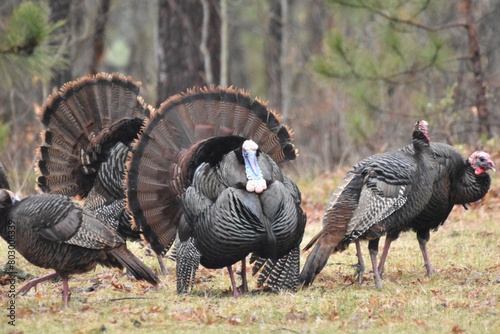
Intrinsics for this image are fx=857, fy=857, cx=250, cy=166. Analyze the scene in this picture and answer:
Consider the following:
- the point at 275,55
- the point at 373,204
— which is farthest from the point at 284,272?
the point at 275,55

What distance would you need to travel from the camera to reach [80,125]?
29.5ft

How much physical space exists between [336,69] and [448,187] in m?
5.44

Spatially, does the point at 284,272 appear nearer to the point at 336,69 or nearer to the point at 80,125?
the point at 80,125

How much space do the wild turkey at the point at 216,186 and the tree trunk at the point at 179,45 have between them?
23.2ft

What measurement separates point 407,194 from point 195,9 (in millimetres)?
8369

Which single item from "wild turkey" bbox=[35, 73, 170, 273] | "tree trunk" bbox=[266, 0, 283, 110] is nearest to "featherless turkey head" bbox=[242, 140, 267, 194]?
"wild turkey" bbox=[35, 73, 170, 273]

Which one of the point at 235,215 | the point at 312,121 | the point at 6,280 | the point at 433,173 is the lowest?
the point at 6,280

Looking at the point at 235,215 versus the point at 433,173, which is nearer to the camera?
the point at 235,215

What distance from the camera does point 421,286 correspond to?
751 cm

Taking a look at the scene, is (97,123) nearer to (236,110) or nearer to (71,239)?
(236,110)

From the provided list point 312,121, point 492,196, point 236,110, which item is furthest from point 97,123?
point 312,121

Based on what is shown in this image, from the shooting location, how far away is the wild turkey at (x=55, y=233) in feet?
21.5

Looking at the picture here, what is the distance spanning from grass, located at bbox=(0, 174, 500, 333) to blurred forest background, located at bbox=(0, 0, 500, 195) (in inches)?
115

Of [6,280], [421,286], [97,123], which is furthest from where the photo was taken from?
[97,123]
